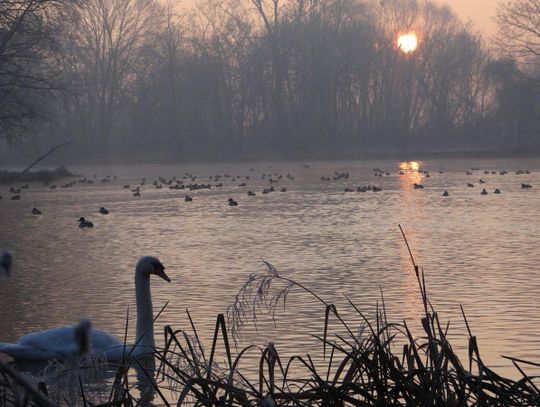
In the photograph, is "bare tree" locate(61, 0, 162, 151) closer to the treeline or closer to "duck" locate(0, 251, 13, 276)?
the treeline

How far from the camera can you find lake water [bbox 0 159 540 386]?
9000mm

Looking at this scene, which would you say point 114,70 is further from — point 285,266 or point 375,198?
point 285,266

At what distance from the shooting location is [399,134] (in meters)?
71.4

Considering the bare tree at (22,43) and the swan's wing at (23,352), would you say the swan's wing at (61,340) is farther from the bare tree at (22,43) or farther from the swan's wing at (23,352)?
the bare tree at (22,43)

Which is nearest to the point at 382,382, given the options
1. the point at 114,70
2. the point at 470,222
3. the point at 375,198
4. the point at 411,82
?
the point at 470,222

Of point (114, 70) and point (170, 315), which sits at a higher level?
point (114, 70)

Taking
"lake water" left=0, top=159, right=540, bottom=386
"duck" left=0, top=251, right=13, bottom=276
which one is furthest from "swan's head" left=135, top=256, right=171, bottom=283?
"duck" left=0, top=251, right=13, bottom=276

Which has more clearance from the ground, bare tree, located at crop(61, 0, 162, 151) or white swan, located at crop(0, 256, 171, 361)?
bare tree, located at crop(61, 0, 162, 151)

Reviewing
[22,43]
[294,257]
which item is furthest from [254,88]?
[294,257]

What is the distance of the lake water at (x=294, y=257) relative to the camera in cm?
900

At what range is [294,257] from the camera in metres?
13.8

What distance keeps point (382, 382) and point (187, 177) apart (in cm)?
3795

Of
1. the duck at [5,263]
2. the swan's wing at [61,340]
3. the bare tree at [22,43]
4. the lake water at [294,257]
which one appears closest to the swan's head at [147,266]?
the swan's wing at [61,340]

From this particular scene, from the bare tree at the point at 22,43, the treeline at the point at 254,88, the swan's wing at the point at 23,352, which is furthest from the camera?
the treeline at the point at 254,88
